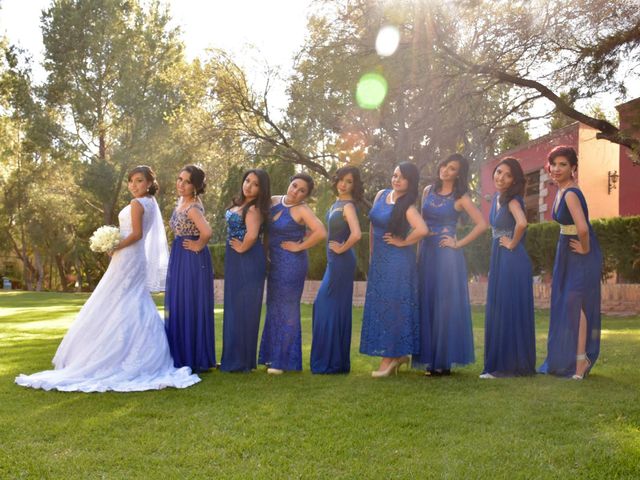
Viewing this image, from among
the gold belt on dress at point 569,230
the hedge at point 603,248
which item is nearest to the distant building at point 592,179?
the hedge at point 603,248

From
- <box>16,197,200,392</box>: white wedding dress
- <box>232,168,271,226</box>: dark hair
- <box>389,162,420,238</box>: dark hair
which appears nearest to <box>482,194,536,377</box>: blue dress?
<box>389,162,420,238</box>: dark hair

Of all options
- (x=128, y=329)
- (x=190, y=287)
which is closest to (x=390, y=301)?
(x=190, y=287)

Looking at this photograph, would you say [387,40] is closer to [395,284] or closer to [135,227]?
[395,284]

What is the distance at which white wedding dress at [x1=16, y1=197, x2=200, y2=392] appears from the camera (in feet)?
20.8

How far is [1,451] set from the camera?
4.22 metres

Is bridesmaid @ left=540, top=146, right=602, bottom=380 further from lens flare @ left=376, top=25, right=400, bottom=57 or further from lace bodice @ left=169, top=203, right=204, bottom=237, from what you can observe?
lens flare @ left=376, top=25, right=400, bottom=57

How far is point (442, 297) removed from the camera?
23.0 ft

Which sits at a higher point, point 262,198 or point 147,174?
point 147,174

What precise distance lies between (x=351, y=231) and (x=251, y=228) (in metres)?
1.05

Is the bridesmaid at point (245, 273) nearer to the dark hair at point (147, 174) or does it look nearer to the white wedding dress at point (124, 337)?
the white wedding dress at point (124, 337)

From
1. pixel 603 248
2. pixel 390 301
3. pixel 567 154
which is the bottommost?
pixel 390 301

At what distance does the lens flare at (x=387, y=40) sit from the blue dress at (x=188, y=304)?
9117 millimetres

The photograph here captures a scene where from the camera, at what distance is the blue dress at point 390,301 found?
275 inches

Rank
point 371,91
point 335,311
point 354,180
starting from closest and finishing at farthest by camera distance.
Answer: point 335,311
point 354,180
point 371,91
